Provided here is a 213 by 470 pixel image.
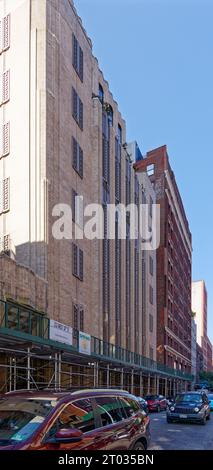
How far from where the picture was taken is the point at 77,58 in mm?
32969

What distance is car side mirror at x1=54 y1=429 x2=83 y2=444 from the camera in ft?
20.5

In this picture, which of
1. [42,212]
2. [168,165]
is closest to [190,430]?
[42,212]

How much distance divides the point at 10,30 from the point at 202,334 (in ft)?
494

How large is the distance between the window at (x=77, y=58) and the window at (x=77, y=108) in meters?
1.75

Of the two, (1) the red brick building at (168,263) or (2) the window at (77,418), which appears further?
(1) the red brick building at (168,263)

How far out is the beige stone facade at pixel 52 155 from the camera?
26.2 m

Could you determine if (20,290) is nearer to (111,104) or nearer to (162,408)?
(162,408)

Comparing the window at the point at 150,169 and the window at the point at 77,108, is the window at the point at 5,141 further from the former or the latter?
the window at the point at 150,169

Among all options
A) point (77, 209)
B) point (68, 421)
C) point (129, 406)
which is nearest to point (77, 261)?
point (77, 209)

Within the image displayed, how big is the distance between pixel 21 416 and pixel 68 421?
0.63 metres

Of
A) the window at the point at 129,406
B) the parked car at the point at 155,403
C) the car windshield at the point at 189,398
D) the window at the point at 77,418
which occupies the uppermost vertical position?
the window at the point at 77,418

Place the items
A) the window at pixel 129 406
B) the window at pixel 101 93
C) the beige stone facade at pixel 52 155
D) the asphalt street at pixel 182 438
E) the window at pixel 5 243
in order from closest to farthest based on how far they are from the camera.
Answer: the window at pixel 129 406 < the asphalt street at pixel 182 438 < the beige stone facade at pixel 52 155 < the window at pixel 5 243 < the window at pixel 101 93

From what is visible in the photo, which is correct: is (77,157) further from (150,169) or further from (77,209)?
(150,169)

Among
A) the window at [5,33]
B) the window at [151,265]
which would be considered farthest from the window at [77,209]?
the window at [151,265]
